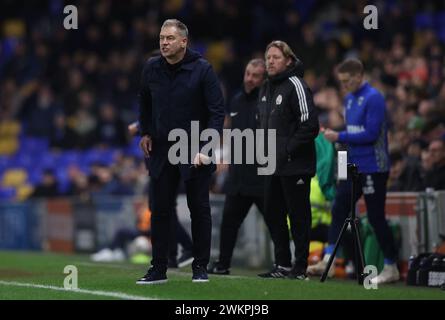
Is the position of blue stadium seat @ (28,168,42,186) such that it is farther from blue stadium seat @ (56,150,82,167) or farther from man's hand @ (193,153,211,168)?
man's hand @ (193,153,211,168)

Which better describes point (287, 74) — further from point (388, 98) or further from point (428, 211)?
point (388, 98)

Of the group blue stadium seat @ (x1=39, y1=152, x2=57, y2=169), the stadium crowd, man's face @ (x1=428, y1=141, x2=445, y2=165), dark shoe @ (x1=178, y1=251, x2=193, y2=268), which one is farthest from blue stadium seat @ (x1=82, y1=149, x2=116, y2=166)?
man's face @ (x1=428, y1=141, x2=445, y2=165)

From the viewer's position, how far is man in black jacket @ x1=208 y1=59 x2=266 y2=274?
11.4 metres

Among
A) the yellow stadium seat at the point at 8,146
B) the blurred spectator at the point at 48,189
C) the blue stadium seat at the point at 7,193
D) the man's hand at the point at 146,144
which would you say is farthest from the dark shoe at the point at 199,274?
the yellow stadium seat at the point at 8,146

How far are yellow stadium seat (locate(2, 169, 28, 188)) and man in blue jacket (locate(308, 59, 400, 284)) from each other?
48.6 ft

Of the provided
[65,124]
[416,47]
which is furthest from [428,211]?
[65,124]

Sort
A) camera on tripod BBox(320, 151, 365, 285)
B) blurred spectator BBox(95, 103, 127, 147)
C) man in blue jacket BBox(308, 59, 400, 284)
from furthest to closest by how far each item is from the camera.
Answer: blurred spectator BBox(95, 103, 127, 147)
man in blue jacket BBox(308, 59, 400, 284)
camera on tripod BBox(320, 151, 365, 285)

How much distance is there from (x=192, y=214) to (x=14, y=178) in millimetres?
16167

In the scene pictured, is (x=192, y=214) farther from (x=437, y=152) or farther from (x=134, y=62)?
(x=134, y=62)

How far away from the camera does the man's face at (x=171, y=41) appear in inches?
367

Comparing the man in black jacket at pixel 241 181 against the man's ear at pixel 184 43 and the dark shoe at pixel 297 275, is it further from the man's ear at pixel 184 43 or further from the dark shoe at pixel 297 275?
the man's ear at pixel 184 43

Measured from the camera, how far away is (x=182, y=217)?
50.5 ft

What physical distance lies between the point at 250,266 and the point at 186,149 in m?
5.25

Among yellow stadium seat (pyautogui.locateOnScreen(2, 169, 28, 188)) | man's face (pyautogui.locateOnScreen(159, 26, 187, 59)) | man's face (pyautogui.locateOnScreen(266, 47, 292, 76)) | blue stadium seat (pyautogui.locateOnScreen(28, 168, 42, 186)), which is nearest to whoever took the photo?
man's face (pyautogui.locateOnScreen(159, 26, 187, 59))
